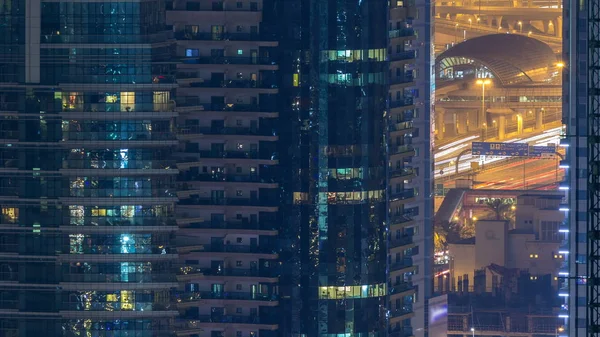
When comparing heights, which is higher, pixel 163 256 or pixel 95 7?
pixel 95 7

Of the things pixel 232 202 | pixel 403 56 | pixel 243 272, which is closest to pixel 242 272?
pixel 243 272

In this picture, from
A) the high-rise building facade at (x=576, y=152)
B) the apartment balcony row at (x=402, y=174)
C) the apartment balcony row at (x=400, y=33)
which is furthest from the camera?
the apartment balcony row at (x=400, y=33)

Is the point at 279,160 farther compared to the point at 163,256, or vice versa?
the point at 279,160

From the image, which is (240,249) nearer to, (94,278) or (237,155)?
→ (237,155)

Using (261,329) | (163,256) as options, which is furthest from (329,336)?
(163,256)

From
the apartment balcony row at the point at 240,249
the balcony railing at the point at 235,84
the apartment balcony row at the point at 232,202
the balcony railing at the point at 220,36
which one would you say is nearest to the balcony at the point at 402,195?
the apartment balcony row at the point at 232,202

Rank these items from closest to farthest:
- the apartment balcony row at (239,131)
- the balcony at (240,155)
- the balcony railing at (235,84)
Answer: the balcony at (240,155)
the apartment balcony row at (239,131)
the balcony railing at (235,84)

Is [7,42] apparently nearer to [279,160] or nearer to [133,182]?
[133,182]

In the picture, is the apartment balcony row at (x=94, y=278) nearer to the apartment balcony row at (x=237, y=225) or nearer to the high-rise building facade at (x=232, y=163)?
the high-rise building facade at (x=232, y=163)
